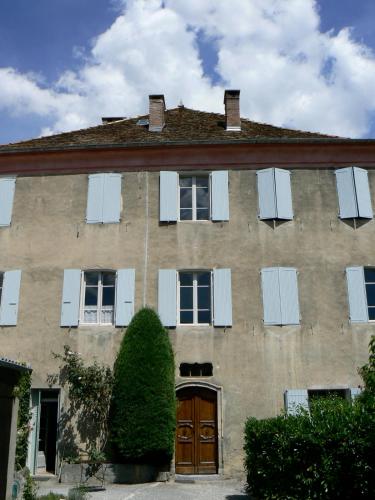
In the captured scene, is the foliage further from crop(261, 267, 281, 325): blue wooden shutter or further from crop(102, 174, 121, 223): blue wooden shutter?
crop(102, 174, 121, 223): blue wooden shutter

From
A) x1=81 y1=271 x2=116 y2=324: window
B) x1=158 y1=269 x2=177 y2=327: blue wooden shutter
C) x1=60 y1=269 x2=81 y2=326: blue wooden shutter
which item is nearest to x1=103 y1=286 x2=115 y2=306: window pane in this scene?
x1=81 y1=271 x2=116 y2=324: window

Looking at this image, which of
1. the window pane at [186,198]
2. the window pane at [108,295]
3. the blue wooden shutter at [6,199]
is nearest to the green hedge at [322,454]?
the window pane at [108,295]

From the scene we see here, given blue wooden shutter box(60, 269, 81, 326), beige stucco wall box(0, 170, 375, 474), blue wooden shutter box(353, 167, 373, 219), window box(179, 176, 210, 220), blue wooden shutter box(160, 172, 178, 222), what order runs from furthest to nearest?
window box(179, 176, 210, 220)
blue wooden shutter box(160, 172, 178, 222)
blue wooden shutter box(353, 167, 373, 219)
blue wooden shutter box(60, 269, 81, 326)
beige stucco wall box(0, 170, 375, 474)

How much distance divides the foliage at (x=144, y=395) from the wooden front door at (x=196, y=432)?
0.77 m

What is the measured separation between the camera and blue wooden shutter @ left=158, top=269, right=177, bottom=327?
13789 millimetres

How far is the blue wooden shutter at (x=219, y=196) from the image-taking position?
14.6 m

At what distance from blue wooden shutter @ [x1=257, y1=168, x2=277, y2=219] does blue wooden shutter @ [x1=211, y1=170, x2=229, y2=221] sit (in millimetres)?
932

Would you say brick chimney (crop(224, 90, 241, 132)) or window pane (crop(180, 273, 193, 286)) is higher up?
brick chimney (crop(224, 90, 241, 132))

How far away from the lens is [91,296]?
14.4 m

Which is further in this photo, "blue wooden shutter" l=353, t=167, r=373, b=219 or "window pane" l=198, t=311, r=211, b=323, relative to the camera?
"blue wooden shutter" l=353, t=167, r=373, b=219

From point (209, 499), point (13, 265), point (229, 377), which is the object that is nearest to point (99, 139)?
point (13, 265)

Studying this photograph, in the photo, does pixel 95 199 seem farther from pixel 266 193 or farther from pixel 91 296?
pixel 266 193

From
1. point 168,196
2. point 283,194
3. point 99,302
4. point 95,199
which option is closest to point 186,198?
point 168,196

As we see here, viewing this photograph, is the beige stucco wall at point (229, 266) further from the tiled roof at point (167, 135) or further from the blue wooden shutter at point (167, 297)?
the tiled roof at point (167, 135)
